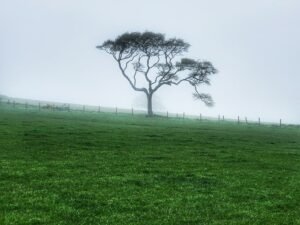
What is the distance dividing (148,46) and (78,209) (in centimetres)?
10406

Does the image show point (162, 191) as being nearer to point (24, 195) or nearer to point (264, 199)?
point (264, 199)

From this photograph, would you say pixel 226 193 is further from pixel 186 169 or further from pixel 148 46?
pixel 148 46

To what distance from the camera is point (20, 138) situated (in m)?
39.6

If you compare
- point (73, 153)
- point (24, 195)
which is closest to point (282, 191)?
point (24, 195)

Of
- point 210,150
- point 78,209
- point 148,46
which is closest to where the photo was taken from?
point 78,209

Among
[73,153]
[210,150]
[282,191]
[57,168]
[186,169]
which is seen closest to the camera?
[282,191]

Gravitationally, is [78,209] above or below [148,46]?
below

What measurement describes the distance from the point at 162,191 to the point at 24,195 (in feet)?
19.5

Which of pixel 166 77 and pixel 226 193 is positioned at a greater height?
pixel 166 77

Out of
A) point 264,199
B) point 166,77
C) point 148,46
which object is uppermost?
point 148,46

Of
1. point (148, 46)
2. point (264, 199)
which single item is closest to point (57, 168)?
point (264, 199)

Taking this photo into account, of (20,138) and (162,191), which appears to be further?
(20,138)

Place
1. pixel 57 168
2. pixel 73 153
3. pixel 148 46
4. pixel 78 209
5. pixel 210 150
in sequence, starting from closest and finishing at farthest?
pixel 78 209
pixel 57 168
pixel 73 153
pixel 210 150
pixel 148 46

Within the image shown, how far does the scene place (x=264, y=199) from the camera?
2086cm
